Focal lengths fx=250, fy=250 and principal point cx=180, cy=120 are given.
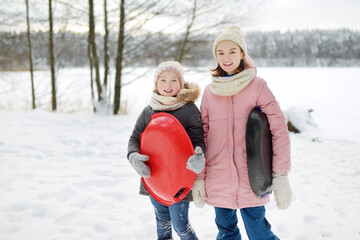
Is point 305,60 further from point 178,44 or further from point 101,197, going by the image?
point 101,197

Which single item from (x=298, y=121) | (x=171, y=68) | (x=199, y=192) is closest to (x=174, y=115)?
(x=171, y=68)

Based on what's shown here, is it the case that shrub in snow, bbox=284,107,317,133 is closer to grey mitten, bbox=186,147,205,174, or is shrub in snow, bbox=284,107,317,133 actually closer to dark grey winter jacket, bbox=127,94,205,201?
dark grey winter jacket, bbox=127,94,205,201

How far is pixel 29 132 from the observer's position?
509 cm

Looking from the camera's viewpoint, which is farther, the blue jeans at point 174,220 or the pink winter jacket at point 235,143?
the blue jeans at point 174,220

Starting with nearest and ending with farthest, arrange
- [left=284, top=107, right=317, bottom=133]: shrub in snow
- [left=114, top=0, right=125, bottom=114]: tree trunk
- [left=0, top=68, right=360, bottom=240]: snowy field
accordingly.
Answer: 1. [left=0, top=68, right=360, bottom=240]: snowy field
2. [left=284, top=107, right=317, bottom=133]: shrub in snow
3. [left=114, top=0, right=125, bottom=114]: tree trunk

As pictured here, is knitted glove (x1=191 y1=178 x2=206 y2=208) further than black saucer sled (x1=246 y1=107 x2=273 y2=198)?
Yes

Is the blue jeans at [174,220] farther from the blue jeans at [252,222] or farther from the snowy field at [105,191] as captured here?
the snowy field at [105,191]

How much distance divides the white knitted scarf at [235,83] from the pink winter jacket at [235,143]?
1.9 inches

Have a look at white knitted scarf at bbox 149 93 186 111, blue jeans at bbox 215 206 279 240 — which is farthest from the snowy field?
white knitted scarf at bbox 149 93 186 111

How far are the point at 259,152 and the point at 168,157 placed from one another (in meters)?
0.54

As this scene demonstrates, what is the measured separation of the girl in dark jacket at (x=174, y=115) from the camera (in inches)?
63.1

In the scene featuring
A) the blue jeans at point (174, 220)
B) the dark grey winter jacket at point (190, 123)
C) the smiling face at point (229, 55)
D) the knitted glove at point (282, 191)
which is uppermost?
the smiling face at point (229, 55)

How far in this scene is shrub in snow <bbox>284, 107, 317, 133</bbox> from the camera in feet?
19.7

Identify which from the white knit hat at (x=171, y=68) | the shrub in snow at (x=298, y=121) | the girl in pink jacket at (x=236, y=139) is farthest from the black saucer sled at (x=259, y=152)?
the shrub in snow at (x=298, y=121)
